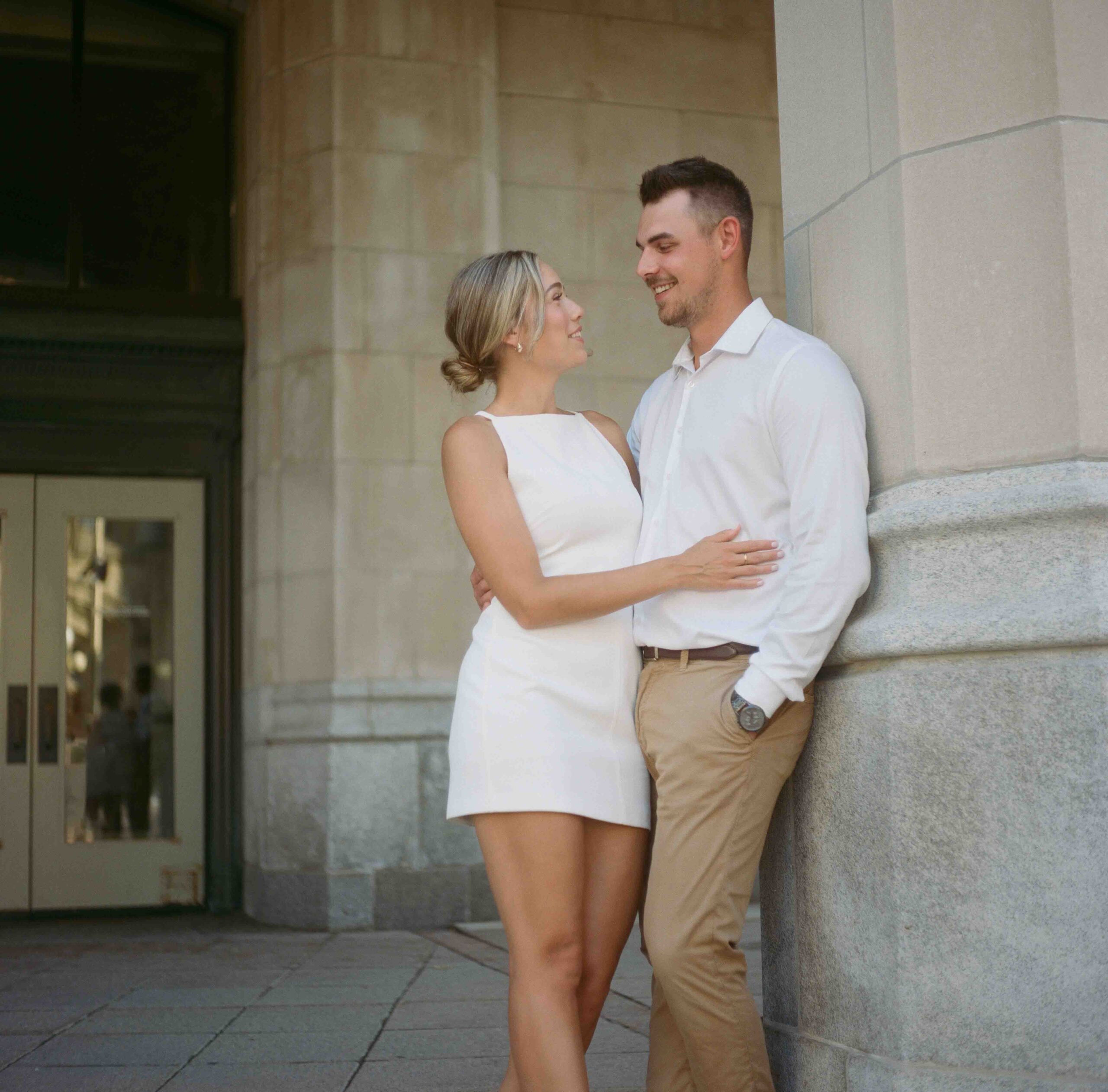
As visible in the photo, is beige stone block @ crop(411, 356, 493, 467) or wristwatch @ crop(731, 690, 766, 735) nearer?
wristwatch @ crop(731, 690, 766, 735)

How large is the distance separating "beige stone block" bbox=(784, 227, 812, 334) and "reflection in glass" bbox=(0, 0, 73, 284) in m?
6.47

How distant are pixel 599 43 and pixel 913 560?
6584 millimetres

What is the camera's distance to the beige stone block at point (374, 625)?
7.84 metres

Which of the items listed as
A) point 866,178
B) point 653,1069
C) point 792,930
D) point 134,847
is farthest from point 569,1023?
point 134,847

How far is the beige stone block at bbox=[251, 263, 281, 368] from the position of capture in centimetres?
830

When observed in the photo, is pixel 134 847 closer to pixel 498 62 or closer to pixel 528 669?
pixel 498 62

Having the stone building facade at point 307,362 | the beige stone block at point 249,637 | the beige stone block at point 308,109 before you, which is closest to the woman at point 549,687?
the stone building facade at point 307,362

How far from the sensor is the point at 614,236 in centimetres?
858

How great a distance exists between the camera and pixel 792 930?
309cm

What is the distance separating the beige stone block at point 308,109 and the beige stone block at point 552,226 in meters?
1.12

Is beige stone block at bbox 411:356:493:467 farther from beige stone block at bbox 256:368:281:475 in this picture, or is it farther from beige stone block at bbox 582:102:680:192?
beige stone block at bbox 582:102:680:192

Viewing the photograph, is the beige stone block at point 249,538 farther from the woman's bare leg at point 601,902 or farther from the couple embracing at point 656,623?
the woman's bare leg at point 601,902

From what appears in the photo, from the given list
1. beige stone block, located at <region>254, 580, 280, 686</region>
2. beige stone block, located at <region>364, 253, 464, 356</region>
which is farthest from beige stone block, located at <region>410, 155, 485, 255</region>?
beige stone block, located at <region>254, 580, 280, 686</region>

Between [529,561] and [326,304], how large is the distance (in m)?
5.29
